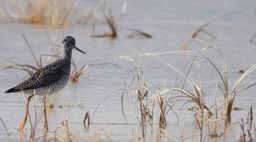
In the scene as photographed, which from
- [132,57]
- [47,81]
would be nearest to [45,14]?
[132,57]

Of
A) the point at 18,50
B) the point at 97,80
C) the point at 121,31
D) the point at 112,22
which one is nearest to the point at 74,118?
the point at 97,80

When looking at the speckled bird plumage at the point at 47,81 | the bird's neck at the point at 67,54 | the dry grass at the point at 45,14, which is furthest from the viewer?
A: the dry grass at the point at 45,14

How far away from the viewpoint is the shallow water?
8500 mm

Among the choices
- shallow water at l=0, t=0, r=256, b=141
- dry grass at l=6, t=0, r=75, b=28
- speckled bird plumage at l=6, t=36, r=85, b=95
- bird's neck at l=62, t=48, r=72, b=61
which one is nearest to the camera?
shallow water at l=0, t=0, r=256, b=141


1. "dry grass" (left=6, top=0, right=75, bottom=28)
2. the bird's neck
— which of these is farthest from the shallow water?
the bird's neck

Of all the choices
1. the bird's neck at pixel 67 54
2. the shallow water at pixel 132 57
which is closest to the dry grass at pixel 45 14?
the shallow water at pixel 132 57

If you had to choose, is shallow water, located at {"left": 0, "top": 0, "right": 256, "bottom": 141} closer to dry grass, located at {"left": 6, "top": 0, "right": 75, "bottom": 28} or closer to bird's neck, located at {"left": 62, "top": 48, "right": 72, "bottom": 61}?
dry grass, located at {"left": 6, "top": 0, "right": 75, "bottom": 28}

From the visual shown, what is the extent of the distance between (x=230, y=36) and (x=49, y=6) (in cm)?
370

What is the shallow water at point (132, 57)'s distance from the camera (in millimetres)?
8500

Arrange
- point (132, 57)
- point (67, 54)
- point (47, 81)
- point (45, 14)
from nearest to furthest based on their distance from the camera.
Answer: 1. point (47, 81)
2. point (67, 54)
3. point (132, 57)
4. point (45, 14)

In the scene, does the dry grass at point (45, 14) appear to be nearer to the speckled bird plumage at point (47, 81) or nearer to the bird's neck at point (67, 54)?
the bird's neck at point (67, 54)

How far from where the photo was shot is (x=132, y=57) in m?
12.5

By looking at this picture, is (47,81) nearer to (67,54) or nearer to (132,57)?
(67,54)

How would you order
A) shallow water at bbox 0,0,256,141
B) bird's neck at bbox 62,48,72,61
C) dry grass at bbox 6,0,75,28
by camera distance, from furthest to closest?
dry grass at bbox 6,0,75,28
bird's neck at bbox 62,48,72,61
shallow water at bbox 0,0,256,141
